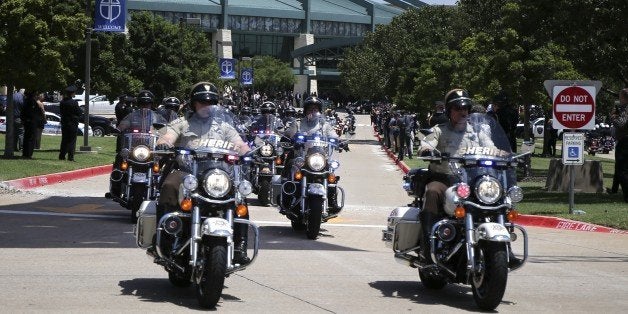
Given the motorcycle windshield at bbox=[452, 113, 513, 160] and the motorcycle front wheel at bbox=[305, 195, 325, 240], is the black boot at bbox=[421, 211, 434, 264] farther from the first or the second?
the motorcycle front wheel at bbox=[305, 195, 325, 240]

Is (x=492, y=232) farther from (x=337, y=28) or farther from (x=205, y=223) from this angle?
(x=337, y=28)

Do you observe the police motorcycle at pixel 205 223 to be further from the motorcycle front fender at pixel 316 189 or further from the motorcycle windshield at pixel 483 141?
the motorcycle front fender at pixel 316 189

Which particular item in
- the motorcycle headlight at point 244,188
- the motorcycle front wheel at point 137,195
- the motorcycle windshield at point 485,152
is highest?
the motorcycle windshield at point 485,152

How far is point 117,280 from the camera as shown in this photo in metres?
11.4

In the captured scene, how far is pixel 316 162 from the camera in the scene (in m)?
16.6

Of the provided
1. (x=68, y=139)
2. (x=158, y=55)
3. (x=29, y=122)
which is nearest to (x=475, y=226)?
(x=29, y=122)

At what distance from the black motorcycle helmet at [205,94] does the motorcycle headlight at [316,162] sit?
571 cm

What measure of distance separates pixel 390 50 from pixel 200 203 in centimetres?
7430

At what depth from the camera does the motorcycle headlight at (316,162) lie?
16562 millimetres

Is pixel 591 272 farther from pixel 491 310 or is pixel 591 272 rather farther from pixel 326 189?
pixel 326 189

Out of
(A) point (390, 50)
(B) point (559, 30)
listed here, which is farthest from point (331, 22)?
(B) point (559, 30)

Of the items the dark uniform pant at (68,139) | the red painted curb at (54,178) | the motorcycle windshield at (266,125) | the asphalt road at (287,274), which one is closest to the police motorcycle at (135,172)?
the asphalt road at (287,274)

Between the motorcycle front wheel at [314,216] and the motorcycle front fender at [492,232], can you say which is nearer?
the motorcycle front fender at [492,232]

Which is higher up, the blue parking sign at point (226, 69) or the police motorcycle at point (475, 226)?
the blue parking sign at point (226, 69)
